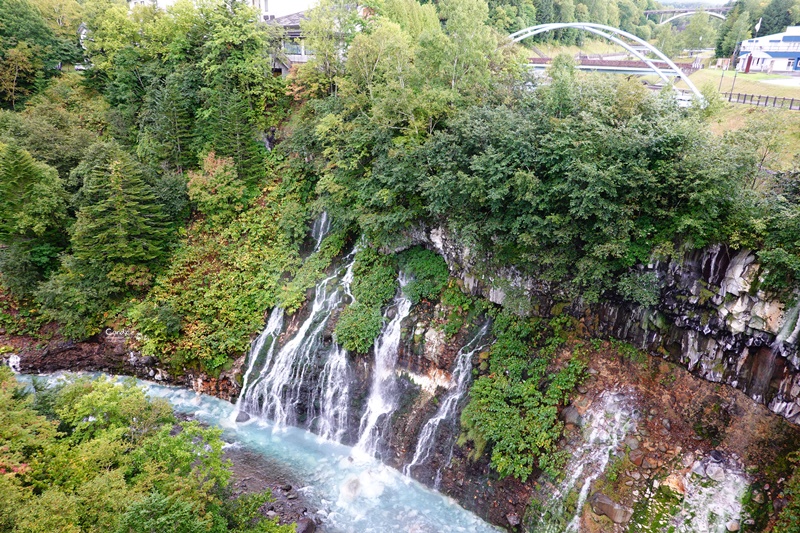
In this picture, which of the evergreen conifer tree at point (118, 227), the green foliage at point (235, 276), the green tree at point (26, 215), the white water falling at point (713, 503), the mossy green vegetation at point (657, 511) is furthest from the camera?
the green tree at point (26, 215)

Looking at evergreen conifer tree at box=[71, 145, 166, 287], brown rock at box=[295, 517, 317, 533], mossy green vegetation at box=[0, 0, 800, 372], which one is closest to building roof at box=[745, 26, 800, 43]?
mossy green vegetation at box=[0, 0, 800, 372]

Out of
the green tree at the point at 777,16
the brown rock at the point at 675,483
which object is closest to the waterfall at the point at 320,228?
the brown rock at the point at 675,483

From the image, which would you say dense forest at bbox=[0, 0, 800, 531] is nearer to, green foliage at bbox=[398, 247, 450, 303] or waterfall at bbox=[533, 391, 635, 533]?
green foliage at bbox=[398, 247, 450, 303]

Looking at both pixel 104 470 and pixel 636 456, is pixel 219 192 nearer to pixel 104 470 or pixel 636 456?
pixel 104 470

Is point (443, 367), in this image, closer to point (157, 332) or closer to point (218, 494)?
point (218, 494)

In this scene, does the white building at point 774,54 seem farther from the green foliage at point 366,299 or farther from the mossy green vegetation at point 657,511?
the mossy green vegetation at point 657,511

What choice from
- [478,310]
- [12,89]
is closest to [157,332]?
[478,310]

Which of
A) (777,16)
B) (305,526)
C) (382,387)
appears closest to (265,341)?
(382,387)
